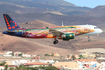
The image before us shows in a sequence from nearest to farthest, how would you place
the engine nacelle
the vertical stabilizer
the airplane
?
the engine nacelle < the airplane < the vertical stabilizer

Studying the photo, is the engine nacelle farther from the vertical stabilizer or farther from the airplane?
the vertical stabilizer

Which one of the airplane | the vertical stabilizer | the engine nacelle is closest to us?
the engine nacelle

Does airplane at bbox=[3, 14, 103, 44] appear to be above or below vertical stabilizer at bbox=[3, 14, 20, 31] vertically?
below

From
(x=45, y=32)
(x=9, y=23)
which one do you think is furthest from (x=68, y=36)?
(x=9, y=23)

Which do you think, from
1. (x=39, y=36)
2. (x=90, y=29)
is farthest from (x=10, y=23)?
(x=90, y=29)

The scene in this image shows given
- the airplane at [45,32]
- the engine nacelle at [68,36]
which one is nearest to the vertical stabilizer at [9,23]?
the airplane at [45,32]

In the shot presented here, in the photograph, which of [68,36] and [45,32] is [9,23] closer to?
[45,32]

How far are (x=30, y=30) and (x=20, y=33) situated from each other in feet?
9.11

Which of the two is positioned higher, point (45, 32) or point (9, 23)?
point (9, 23)

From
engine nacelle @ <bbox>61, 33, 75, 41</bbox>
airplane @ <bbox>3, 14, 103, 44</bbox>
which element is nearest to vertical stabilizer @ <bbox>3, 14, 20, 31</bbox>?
airplane @ <bbox>3, 14, 103, 44</bbox>

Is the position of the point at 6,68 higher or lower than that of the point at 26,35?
lower

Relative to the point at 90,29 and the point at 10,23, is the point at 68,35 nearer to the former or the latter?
the point at 90,29

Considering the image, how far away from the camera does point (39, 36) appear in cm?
8638

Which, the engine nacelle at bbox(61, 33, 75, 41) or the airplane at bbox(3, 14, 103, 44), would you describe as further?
the airplane at bbox(3, 14, 103, 44)
